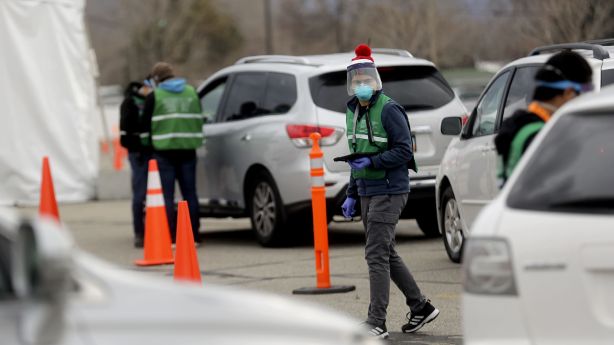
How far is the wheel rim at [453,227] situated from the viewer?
11297mm

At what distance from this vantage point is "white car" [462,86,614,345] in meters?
5.13

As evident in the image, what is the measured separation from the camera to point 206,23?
81938 mm

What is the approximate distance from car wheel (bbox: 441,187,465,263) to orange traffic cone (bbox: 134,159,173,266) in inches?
105

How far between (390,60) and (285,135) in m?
1.23

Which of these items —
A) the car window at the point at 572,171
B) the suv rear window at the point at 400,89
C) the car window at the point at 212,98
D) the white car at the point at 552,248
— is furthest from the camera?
the car window at the point at 212,98

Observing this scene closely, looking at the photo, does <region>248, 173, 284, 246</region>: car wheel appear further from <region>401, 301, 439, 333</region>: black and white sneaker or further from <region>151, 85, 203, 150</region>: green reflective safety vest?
<region>401, 301, 439, 333</region>: black and white sneaker

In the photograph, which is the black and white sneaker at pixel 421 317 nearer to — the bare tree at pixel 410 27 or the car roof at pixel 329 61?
the car roof at pixel 329 61

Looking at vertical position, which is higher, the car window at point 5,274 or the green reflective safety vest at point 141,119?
the car window at point 5,274

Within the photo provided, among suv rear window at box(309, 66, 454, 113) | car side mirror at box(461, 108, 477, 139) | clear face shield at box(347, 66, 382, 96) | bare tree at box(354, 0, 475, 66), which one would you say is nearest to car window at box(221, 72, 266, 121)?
suv rear window at box(309, 66, 454, 113)

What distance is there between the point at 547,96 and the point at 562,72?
0.43 ft

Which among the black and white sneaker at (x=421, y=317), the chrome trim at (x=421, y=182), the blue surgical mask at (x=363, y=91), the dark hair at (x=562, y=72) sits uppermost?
the dark hair at (x=562, y=72)

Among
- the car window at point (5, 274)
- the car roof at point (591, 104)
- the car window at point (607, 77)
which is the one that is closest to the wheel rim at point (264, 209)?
the car window at point (607, 77)

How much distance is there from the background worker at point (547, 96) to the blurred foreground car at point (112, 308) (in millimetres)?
2158

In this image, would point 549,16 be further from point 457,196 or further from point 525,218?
point 525,218
